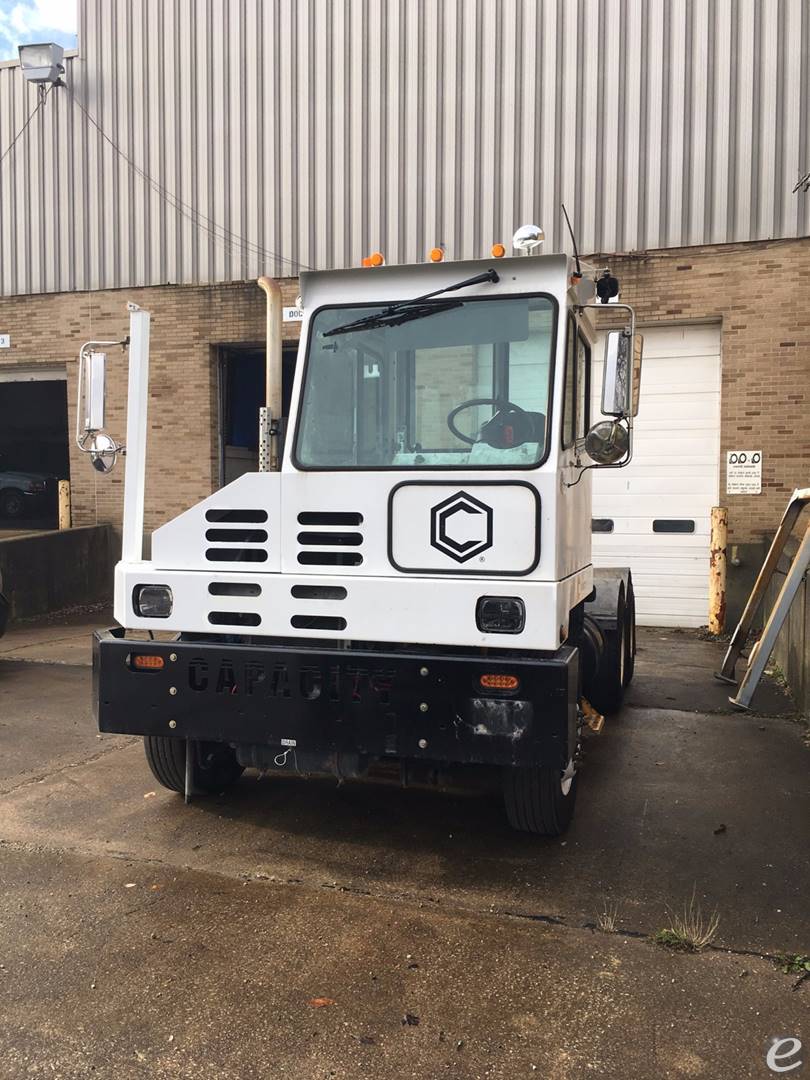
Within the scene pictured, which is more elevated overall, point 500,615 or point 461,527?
point 461,527

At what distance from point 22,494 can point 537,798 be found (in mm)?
19330

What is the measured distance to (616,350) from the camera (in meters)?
3.84

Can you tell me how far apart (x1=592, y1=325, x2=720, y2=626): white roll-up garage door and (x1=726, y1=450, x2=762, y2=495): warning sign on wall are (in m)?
0.25

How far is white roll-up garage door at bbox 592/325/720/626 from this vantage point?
1121 centimetres

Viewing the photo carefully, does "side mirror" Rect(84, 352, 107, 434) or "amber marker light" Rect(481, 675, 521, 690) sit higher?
"side mirror" Rect(84, 352, 107, 434)

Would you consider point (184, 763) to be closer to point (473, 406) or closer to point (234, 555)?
point (234, 555)

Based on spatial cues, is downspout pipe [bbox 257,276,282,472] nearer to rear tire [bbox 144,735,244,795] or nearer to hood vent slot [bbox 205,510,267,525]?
hood vent slot [bbox 205,510,267,525]

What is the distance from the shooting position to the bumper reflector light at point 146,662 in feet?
13.3

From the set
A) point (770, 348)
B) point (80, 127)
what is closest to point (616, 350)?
point (770, 348)

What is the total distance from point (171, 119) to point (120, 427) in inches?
185

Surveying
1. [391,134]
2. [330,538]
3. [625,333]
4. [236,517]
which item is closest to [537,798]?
[330,538]

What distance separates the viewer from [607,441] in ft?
12.2

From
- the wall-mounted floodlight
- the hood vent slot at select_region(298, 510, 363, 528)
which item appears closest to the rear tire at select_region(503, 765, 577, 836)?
the hood vent slot at select_region(298, 510, 363, 528)

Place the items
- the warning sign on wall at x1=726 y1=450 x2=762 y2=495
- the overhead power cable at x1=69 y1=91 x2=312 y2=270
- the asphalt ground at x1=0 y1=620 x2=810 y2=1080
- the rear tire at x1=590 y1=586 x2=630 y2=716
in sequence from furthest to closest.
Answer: the overhead power cable at x1=69 y1=91 x2=312 y2=270 → the warning sign on wall at x1=726 y1=450 x2=762 y2=495 → the rear tire at x1=590 y1=586 x2=630 y2=716 → the asphalt ground at x1=0 y1=620 x2=810 y2=1080
